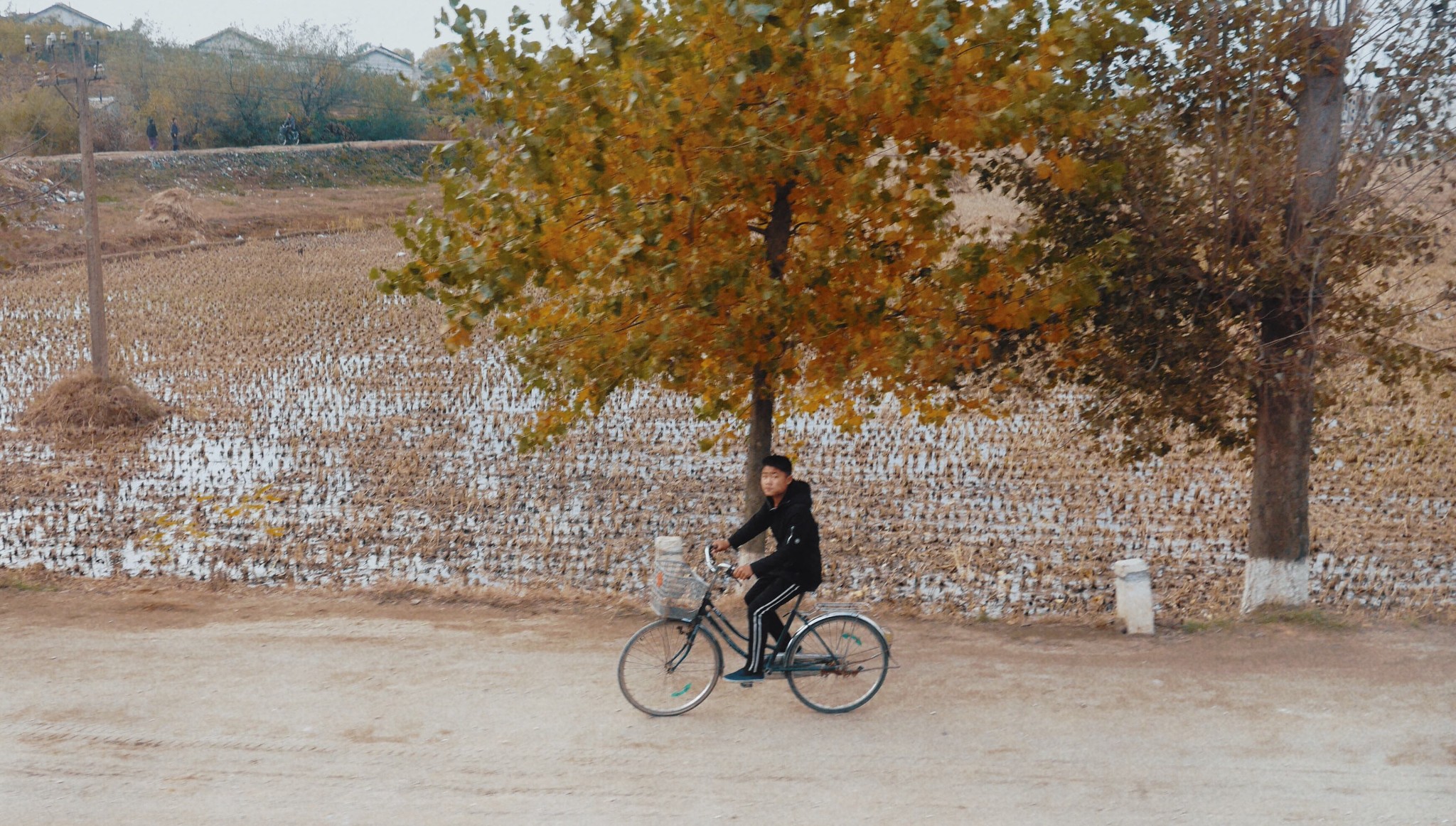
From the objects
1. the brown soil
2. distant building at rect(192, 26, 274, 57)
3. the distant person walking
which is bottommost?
the brown soil

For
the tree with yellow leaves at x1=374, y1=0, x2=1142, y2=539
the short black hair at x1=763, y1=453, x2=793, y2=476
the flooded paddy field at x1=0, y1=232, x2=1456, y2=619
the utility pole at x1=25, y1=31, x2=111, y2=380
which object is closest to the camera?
the short black hair at x1=763, y1=453, x2=793, y2=476

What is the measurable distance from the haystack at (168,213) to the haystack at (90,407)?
88.5ft

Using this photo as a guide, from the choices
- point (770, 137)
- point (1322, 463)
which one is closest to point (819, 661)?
point (770, 137)

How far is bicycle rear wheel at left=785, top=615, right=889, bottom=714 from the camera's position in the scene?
727 cm

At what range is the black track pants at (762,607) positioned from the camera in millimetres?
7258

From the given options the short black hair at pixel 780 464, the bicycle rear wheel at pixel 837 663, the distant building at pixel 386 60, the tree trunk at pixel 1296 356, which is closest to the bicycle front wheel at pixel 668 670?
the bicycle rear wheel at pixel 837 663

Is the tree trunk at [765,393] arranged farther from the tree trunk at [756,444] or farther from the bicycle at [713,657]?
the bicycle at [713,657]

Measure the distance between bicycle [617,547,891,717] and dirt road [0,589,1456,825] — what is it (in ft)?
0.51

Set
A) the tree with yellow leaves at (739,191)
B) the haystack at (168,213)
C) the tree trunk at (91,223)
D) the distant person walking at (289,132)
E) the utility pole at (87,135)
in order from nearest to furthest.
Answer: the tree with yellow leaves at (739,191) → the tree trunk at (91,223) → the utility pole at (87,135) → the haystack at (168,213) → the distant person walking at (289,132)

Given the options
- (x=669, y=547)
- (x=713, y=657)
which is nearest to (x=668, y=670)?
(x=713, y=657)

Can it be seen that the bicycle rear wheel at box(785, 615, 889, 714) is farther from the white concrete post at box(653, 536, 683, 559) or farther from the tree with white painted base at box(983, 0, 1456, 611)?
the tree with white painted base at box(983, 0, 1456, 611)

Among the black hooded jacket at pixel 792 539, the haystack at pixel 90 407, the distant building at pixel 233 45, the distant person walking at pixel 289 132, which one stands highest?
the distant building at pixel 233 45

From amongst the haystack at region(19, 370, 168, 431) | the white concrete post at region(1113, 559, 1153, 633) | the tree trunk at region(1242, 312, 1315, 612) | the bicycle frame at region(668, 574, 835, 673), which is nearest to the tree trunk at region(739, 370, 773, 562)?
the bicycle frame at region(668, 574, 835, 673)

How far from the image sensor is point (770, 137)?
802 cm
